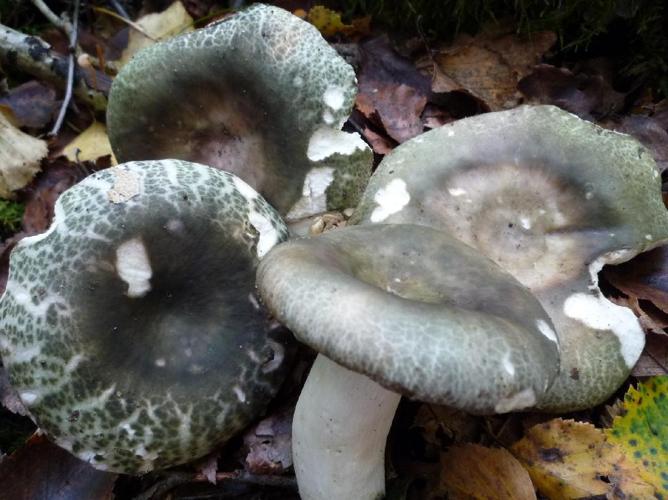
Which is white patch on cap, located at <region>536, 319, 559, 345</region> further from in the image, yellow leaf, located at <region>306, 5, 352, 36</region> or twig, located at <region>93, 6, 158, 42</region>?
twig, located at <region>93, 6, 158, 42</region>

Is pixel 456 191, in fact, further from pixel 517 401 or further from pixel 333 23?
pixel 333 23

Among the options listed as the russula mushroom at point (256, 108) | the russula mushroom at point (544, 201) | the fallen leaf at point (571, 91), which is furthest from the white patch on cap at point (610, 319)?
the fallen leaf at point (571, 91)

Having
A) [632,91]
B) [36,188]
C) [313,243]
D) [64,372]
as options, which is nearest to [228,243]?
[313,243]

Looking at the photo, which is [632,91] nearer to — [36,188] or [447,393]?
[447,393]

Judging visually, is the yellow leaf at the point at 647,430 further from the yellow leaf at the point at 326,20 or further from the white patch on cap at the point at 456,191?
the yellow leaf at the point at 326,20

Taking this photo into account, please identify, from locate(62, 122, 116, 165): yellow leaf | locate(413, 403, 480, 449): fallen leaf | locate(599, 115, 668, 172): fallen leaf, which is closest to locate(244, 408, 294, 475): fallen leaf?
locate(413, 403, 480, 449): fallen leaf

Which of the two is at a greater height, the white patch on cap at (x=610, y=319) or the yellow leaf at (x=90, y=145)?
the white patch on cap at (x=610, y=319)

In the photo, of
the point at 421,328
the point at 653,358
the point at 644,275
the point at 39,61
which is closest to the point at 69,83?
the point at 39,61
